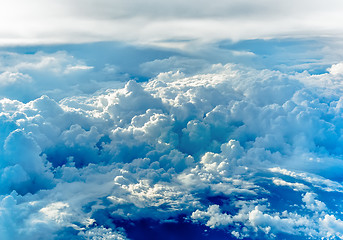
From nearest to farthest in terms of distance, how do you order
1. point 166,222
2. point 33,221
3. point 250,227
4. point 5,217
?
point 5,217 < point 33,221 < point 250,227 < point 166,222

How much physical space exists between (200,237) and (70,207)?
77.1m

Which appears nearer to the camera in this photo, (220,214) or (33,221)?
(33,221)

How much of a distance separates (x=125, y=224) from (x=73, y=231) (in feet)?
92.5

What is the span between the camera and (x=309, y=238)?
178 metres

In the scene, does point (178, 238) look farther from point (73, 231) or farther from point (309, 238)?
point (309, 238)

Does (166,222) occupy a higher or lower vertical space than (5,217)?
higher

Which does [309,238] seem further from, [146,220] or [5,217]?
[5,217]

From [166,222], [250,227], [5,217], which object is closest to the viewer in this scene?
[5,217]

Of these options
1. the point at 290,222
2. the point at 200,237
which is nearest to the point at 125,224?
the point at 200,237

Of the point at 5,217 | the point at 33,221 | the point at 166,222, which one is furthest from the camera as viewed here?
the point at 166,222

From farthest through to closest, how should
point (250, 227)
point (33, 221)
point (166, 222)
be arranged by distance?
point (166, 222) < point (250, 227) < point (33, 221)

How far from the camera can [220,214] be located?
199m

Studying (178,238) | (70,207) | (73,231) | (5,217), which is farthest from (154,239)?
(5,217)

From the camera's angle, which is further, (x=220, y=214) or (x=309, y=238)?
(x=220, y=214)
